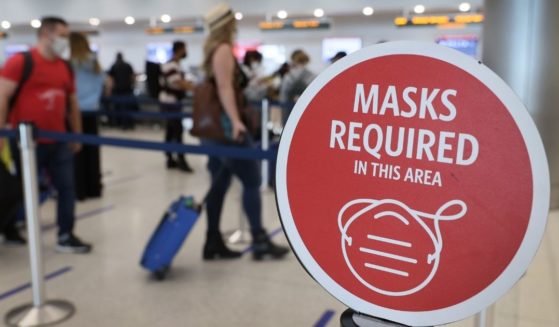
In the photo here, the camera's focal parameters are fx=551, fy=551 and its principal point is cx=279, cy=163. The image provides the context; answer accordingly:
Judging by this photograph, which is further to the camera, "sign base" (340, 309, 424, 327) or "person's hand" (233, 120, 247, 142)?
"person's hand" (233, 120, 247, 142)

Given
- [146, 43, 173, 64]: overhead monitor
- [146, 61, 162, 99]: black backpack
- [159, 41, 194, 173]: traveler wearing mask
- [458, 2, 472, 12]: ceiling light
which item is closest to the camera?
[159, 41, 194, 173]: traveler wearing mask

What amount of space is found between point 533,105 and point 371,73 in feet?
12.9

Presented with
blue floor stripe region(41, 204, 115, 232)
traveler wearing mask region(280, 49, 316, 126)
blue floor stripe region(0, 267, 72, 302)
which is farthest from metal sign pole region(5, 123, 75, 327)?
traveler wearing mask region(280, 49, 316, 126)

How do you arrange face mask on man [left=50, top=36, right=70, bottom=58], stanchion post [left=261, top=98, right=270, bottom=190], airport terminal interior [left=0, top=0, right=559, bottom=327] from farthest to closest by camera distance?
stanchion post [left=261, top=98, right=270, bottom=190]
face mask on man [left=50, top=36, right=70, bottom=58]
airport terminal interior [left=0, top=0, right=559, bottom=327]

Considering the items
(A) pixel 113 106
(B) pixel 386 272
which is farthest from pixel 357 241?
(A) pixel 113 106

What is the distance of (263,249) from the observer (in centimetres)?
352

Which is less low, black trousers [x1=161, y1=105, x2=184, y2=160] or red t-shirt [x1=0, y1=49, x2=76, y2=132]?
red t-shirt [x1=0, y1=49, x2=76, y2=132]

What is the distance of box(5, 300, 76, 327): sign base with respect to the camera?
104 inches

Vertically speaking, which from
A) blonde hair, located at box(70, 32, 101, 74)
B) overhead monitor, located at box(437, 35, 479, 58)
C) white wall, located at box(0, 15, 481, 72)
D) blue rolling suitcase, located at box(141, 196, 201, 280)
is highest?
white wall, located at box(0, 15, 481, 72)

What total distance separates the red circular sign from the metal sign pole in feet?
6.11

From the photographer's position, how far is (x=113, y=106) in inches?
460

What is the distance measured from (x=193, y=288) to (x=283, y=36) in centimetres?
1171

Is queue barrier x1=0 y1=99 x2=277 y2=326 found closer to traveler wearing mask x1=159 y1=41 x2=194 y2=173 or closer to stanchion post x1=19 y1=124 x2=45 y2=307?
stanchion post x1=19 y1=124 x2=45 y2=307

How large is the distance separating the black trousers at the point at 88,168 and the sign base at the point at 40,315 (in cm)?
249
